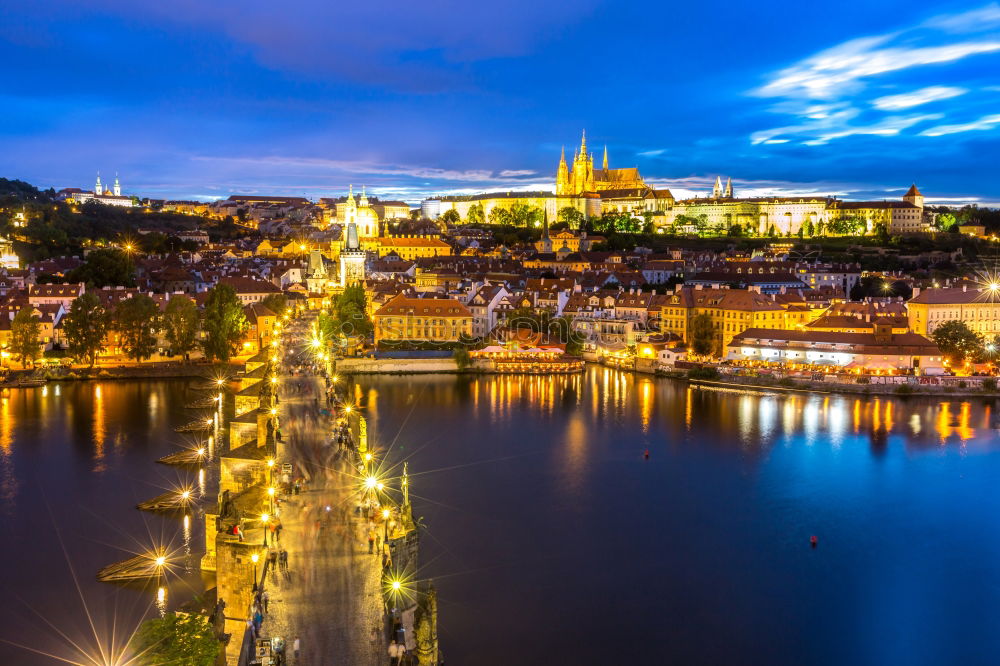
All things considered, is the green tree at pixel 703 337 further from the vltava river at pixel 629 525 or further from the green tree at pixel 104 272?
the green tree at pixel 104 272

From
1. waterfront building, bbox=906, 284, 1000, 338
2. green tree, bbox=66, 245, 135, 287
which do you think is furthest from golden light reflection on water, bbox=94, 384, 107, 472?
waterfront building, bbox=906, 284, 1000, 338

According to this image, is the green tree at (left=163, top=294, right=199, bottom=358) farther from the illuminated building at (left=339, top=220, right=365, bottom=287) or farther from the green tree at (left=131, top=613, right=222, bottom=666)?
the green tree at (left=131, top=613, right=222, bottom=666)

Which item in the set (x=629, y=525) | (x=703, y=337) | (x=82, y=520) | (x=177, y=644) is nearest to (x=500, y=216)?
(x=703, y=337)

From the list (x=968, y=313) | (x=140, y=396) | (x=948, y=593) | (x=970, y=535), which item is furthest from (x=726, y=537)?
(x=968, y=313)

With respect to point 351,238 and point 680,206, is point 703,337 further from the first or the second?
point 680,206

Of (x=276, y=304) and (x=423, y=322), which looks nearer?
(x=423, y=322)

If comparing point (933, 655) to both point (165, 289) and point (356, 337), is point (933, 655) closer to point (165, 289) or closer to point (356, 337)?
point (356, 337)
